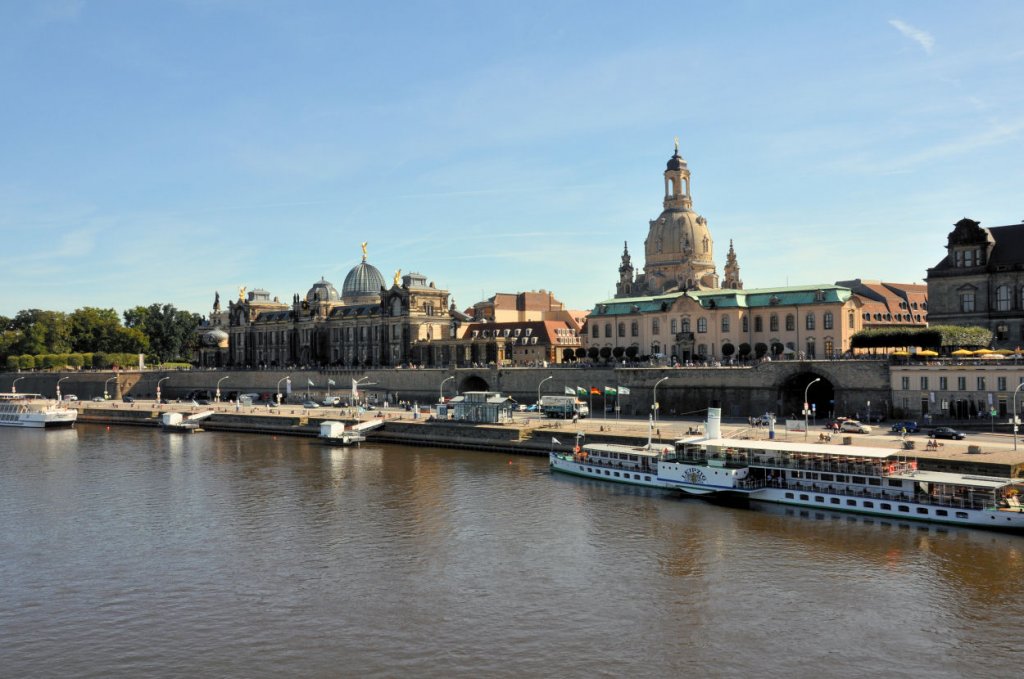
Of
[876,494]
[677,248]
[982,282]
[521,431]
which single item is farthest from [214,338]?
[876,494]

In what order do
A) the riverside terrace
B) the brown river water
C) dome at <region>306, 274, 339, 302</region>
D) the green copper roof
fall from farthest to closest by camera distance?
dome at <region>306, 274, 339, 302</region>
the green copper roof
the riverside terrace
the brown river water

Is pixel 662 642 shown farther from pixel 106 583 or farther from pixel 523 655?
pixel 106 583

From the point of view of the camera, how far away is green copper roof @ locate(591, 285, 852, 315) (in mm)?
87188

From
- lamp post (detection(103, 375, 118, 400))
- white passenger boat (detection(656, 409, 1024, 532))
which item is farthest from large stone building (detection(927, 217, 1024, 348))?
lamp post (detection(103, 375, 118, 400))

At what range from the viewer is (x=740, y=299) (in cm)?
9369

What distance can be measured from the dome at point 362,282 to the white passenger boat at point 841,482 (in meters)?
116

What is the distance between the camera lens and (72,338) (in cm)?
18350

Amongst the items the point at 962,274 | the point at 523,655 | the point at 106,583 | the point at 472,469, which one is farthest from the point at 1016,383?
the point at 106,583

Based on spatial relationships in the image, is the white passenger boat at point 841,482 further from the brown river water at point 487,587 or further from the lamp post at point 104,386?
the lamp post at point 104,386

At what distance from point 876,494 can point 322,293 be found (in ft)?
422

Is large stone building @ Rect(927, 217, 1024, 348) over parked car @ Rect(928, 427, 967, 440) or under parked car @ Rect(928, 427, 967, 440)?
over

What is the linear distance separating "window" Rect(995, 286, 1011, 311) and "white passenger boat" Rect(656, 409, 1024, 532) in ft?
128

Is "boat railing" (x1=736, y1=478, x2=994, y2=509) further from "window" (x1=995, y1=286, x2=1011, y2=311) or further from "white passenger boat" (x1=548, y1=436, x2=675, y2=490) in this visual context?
"window" (x1=995, y1=286, x2=1011, y2=311)

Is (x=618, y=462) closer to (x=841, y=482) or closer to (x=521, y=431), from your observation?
(x=841, y=482)
